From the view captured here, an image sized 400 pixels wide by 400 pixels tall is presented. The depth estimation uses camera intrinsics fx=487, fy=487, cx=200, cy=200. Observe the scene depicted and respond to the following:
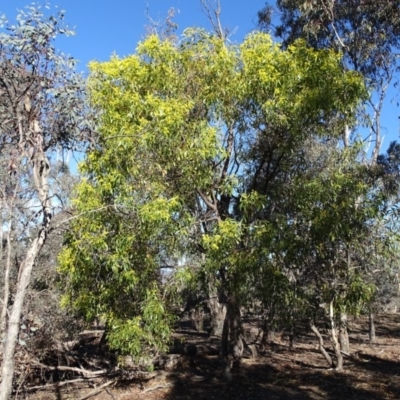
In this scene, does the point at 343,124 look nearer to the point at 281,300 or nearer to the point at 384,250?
the point at 384,250

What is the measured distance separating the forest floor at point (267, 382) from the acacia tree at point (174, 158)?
1.86 m

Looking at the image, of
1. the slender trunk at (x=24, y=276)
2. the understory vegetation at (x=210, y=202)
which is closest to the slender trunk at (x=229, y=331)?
the understory vegetation at (x=210, y=202)

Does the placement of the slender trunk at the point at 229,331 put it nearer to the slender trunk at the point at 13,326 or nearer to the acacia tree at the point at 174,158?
the acacia tree at the point at 174,158

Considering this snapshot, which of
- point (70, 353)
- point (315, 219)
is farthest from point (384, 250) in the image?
point (70, 353)

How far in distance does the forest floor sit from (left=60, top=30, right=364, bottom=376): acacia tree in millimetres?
1862

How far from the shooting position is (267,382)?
393 inches

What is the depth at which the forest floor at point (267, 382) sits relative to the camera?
9062 millimetres

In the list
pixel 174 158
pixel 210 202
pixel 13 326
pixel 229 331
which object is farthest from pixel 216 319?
pixel 13 326

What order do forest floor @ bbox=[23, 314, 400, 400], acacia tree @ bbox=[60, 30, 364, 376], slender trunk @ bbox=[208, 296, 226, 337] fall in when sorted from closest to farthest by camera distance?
acacia tree @ bbox=[60, 30, 364, 376], forest floor @ bbox=[23, 314, 400, 400], slender trunk @ bbox=[208, 296, 226, 337]

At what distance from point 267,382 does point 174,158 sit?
5202mm

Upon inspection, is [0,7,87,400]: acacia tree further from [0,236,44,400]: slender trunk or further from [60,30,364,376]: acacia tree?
[60,30,364,376]: acacia tree

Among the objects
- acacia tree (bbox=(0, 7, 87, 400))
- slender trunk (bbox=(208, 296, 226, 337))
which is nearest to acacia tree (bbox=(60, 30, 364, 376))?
acacia tree (bbox=(0, 7, 87, 400))

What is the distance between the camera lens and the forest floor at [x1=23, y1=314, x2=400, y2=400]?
906cm

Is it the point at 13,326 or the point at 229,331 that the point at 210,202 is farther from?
the point at 13,326
